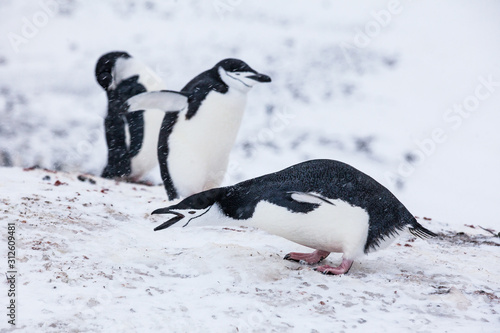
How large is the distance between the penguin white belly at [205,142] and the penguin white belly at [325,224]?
1.36m

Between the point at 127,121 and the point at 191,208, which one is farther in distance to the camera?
the point at 127,121

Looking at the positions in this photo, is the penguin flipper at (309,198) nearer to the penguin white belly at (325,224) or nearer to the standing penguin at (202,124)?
the penguin white belly at (325,224)

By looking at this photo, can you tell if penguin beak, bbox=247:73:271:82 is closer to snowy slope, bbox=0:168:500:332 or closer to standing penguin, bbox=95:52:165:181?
snowy slope, bbox=0:168:500:332

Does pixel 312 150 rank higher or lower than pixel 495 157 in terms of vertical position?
lower

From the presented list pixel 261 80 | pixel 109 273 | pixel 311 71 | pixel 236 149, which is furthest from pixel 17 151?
pixel 311 71

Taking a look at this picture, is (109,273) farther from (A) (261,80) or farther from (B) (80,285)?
(A) (261,80)

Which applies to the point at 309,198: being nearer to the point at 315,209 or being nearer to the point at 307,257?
the point at 315,209

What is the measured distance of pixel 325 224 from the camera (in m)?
2.52

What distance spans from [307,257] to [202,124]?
1405 millimetres

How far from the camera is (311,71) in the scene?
864 centimetres

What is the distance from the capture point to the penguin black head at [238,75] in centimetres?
375

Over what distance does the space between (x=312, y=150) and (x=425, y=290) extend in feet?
14.1

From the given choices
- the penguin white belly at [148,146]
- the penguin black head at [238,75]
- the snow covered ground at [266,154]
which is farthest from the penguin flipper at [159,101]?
the penguin white belly at [148,146]

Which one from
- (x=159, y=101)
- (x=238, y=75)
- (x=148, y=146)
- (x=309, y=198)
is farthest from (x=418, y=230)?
(x=148, y=146)
